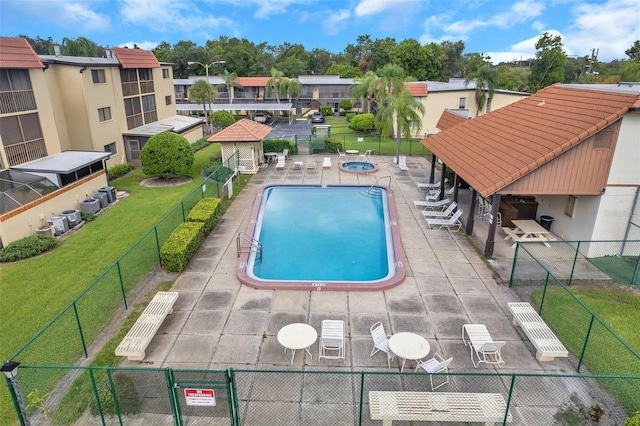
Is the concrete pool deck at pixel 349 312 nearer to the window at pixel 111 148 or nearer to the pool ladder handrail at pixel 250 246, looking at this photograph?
the pool ladder handrail at pixel 250 246

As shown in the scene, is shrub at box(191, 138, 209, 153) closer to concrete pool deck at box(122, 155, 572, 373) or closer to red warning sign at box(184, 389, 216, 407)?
concrete pool deck at box(122, 155, 572, 373)

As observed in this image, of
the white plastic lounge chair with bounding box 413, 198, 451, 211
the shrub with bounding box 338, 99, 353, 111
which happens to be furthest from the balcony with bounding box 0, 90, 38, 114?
the shrub with bounding box 338, 99, 353, 111

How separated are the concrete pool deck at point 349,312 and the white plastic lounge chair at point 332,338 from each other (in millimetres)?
232

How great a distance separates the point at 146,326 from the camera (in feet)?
34.3

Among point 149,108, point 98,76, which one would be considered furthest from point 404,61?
point 98,76

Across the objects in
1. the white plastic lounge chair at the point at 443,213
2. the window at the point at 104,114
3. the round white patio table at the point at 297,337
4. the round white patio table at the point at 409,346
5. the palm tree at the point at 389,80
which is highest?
the palm tree at the point at 389,80

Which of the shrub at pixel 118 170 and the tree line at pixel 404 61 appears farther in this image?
the tree line at pixel 404 61

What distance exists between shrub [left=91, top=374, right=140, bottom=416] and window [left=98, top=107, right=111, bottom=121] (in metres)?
23.8

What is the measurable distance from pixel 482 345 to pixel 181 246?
1040 cm

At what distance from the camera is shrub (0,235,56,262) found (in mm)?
15430

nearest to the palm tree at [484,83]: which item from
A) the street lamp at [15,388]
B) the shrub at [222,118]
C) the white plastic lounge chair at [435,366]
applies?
the shrub at [222,118]

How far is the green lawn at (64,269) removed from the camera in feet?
37.7

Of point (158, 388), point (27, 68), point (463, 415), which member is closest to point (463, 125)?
point (463, 415)

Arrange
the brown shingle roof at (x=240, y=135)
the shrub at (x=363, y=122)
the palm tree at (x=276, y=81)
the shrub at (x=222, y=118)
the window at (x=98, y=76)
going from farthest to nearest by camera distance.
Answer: the palm tree at (x=276, y=81) → the shrub at (x=222, y=118) → the shrub at (x=363, y=122) → the window at (x=98, y=76) → the brown shingle roof at (x=240, y=135)
